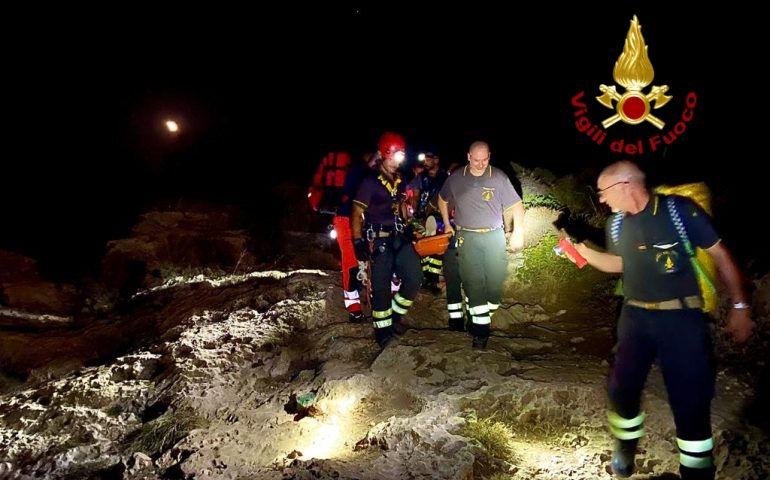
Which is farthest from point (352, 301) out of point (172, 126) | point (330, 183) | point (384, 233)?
point (172, 126)

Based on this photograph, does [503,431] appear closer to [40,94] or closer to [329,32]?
[40,94]

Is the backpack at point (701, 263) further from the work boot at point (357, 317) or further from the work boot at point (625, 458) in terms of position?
the work boot at point (357, 317)

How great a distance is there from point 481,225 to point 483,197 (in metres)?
0.29

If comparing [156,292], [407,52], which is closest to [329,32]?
[407,52]

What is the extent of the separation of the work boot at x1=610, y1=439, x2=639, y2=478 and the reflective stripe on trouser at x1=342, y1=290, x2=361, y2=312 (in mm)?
3335

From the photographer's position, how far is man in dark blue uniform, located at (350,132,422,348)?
5000 mm

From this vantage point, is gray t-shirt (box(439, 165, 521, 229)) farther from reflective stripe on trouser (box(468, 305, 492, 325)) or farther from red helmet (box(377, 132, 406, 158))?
reflective stripe on trouser (box(468, 305, 492, 325))

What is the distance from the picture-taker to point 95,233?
1241cm

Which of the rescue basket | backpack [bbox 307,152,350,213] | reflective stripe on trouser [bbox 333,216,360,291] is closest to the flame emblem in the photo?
the rescue basket

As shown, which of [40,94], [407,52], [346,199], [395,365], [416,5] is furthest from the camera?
[407,52]

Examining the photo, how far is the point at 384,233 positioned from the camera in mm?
5121

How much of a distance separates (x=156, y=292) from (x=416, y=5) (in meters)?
22.0

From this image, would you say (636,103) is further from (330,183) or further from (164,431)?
(164,431)

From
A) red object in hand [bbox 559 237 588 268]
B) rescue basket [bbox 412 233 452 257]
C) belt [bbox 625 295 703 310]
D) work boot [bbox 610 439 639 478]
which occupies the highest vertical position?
rescue basket [bbox 412 233 452 257]
